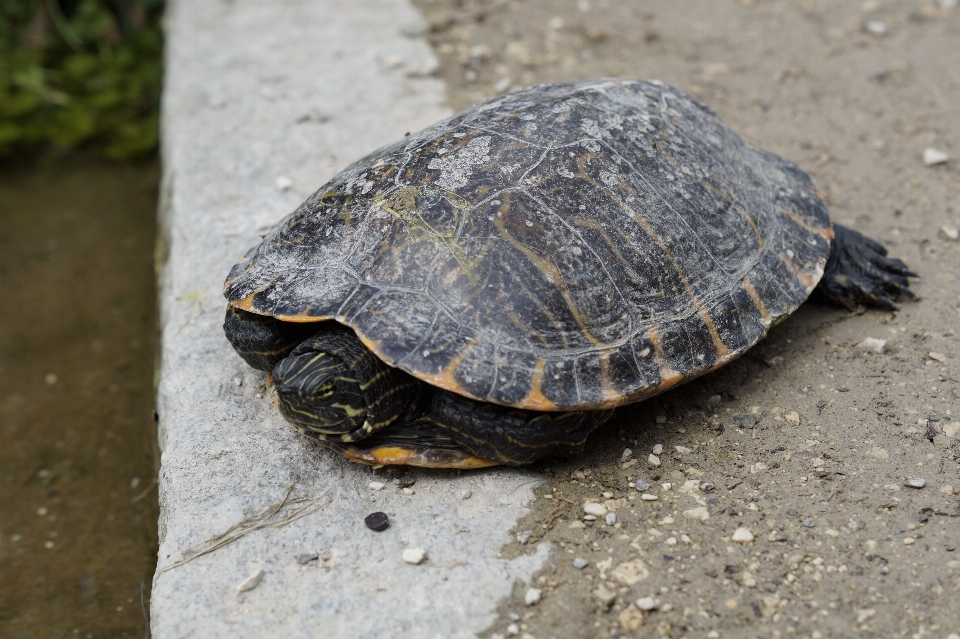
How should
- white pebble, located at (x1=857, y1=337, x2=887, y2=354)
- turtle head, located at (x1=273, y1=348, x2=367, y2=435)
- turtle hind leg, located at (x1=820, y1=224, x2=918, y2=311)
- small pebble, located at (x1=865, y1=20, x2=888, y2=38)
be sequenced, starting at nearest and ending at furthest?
turtle head, located at (x1=273, y1=348, x2=367, y2=435), white pebble, located at (x1=857, y1=337, x2=887, y2=354), turtle hind leg, located at (x1=820, y1=224, x2=918, y2=311), small pebble, located at (x1=865, y1=20, x2=888, y2=38)

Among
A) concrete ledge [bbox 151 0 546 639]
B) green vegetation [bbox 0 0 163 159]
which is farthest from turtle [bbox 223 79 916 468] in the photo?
green vegetation [bbox 0 0 163 159]

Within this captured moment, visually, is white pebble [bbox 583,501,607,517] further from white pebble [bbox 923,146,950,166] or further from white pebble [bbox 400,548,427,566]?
white pebble [bbox 923,146,950,166]

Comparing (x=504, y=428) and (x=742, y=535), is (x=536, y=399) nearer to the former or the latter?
(x=504, y=428)

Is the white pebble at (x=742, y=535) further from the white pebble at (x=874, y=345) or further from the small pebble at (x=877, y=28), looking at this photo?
the small pebble at (x=877, y=28)

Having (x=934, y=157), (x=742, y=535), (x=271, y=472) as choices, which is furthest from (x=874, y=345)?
(x=271, y=472)

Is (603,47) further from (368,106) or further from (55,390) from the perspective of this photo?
(55,390)

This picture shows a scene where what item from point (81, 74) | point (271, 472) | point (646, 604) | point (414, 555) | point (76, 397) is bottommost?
point (76, 397)
